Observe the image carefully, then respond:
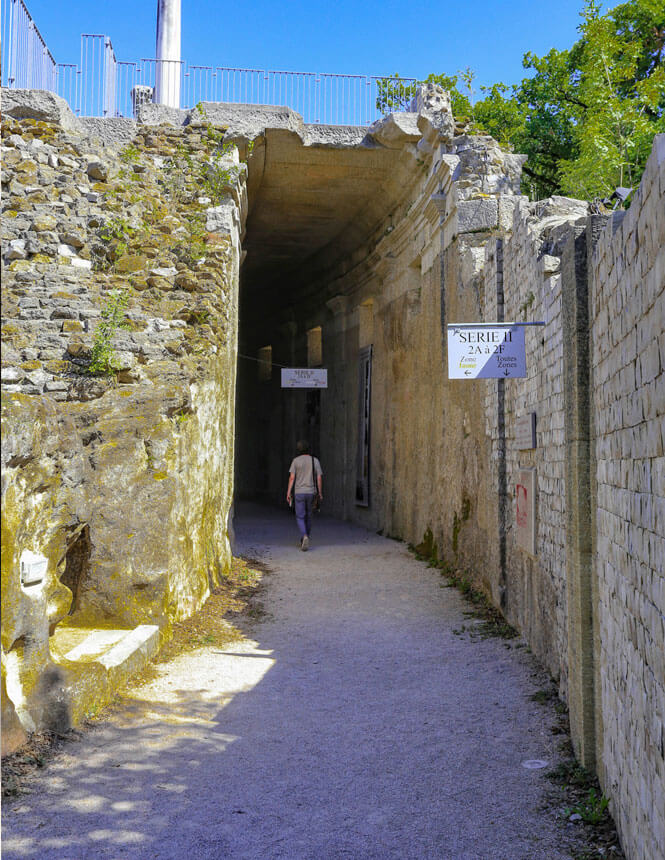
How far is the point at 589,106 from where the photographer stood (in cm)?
1788

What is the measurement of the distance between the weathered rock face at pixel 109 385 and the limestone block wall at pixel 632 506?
309 centimetres

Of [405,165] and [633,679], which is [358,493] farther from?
[633,679]

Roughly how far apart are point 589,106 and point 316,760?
Result: 17.0 m

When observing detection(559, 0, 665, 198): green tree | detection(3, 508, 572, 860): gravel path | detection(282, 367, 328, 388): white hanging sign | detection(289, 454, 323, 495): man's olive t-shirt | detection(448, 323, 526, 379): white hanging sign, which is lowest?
detection(3, 508, 572, 860): gravel path

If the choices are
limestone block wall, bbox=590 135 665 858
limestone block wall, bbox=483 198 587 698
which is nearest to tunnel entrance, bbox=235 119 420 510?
limestone block wall, bbox=483 198 587 698

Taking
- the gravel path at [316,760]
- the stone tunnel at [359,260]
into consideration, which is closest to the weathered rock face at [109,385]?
the gravel path at [316,760]

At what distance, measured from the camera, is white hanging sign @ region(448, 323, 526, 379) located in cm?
649

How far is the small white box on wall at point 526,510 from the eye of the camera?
674cm

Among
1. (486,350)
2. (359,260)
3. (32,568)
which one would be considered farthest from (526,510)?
(359,260)

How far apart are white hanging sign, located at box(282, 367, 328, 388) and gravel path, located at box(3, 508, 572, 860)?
7093 millimetres

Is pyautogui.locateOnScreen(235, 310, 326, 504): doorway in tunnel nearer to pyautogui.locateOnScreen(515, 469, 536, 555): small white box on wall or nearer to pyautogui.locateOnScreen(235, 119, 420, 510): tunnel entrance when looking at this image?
pyautogui.locateOnScreen(235, 119, 420, 510): tunnel entrance

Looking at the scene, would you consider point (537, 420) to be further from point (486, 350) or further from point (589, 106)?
point (589, 106)

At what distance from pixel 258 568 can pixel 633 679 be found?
302 inches

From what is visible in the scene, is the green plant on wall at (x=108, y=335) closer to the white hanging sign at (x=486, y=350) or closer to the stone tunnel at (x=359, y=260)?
the white hanging sign at (x=486, y=350)
